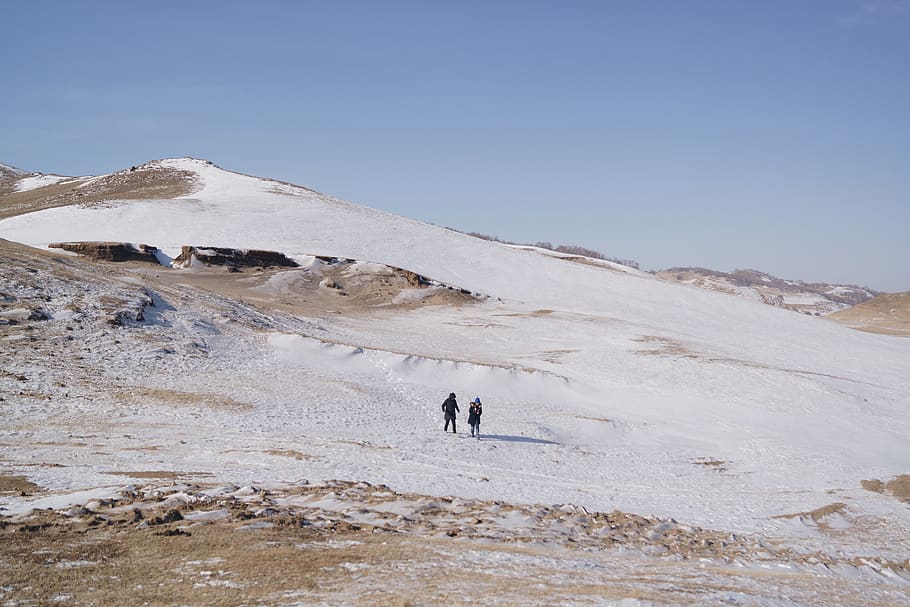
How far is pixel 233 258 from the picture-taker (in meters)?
57.7

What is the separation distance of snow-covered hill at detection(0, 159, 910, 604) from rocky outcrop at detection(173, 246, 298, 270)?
171 centimetres

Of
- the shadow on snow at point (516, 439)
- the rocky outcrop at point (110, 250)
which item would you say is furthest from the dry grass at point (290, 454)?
the rocky outcrop at point (110, 250)

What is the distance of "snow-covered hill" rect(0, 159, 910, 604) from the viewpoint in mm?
17656

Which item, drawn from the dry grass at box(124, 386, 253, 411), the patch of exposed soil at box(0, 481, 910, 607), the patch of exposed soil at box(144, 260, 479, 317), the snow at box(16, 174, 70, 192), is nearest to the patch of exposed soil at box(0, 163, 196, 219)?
the snow at box(16, 174, 70, 192)

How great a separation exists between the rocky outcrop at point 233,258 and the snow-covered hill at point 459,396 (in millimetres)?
1712

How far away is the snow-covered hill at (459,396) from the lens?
57.9ft

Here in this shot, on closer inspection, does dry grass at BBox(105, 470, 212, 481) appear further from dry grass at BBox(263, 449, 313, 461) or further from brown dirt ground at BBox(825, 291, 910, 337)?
brown dirt ground at BBox(825, 291, 910, 337)

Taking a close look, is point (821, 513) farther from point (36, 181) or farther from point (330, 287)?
point (36, 181)

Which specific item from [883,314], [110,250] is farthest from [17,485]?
[883,314]

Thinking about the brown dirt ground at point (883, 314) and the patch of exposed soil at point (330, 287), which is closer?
the patch of exposed soil at point (330, 287)

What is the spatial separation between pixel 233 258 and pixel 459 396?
114 ft

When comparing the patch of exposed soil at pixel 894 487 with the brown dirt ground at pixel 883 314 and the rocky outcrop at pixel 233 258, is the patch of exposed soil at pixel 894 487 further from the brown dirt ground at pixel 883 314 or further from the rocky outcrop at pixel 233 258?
the brown dirt ground at pixel 883 314

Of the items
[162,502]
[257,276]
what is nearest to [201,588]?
[162,502]

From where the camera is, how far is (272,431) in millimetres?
20875
